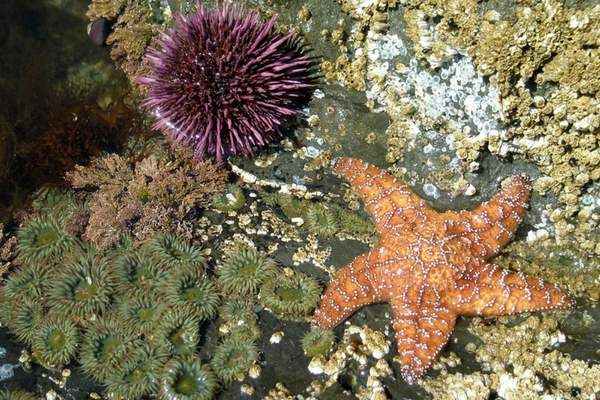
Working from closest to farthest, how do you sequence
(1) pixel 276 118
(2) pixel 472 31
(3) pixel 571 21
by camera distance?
1. (3) pixel 571 21
2. (2) pixel 472 31
3. (1) pixel 276 118

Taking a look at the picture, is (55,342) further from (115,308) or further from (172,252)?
(172,252)

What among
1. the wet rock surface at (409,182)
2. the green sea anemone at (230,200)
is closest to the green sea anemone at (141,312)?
the wet rock surface at (409,182)

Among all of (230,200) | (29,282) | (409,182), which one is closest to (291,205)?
(230,200)

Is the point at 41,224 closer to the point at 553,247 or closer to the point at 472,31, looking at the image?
the point at 472,31

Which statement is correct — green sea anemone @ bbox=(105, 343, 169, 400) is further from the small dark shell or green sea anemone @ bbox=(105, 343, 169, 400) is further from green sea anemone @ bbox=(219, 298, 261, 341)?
the small dark shell

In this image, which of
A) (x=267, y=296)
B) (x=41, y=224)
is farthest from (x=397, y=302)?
(x=41, y=224)

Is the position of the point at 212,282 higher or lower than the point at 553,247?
lower

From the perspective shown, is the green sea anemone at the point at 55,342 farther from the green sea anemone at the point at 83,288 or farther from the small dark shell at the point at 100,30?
the small dark shell at the point at 100,30
